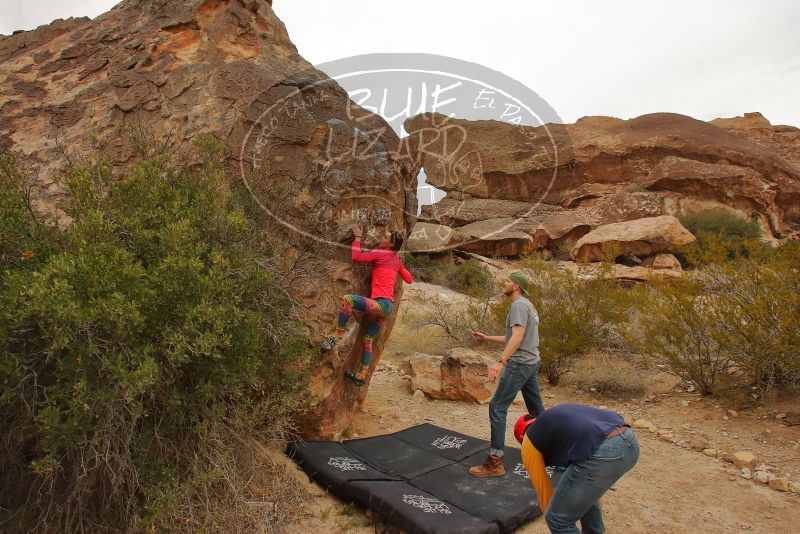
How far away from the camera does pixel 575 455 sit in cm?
213

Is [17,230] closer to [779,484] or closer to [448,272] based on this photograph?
[779,484]

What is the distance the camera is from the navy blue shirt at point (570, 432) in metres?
2.12

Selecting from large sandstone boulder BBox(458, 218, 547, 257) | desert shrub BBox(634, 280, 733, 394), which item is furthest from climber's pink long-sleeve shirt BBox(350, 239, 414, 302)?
large sandstone boulder BBox(458, 218, 547, 257)

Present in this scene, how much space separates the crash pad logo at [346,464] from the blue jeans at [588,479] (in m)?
1.80

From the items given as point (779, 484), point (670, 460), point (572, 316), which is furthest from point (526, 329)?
point (572, 316)

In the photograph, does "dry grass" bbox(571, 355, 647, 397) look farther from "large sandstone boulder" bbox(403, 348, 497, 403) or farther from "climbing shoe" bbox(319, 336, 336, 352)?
"climbing shoe" bbox(319, 336, 336, 352)

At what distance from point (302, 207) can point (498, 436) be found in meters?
2.46

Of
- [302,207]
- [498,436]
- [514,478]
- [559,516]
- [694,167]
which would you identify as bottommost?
[514,478]

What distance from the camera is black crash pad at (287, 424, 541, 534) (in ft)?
9.99

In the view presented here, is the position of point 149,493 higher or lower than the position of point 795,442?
higher

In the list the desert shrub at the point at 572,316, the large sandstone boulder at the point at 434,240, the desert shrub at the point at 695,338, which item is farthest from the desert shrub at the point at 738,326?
the large sandstone boulder at the point at 434,240

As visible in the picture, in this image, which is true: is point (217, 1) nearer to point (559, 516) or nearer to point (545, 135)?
point (559, 516)

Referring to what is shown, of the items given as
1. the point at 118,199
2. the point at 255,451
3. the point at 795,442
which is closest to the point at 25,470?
the point at 255,451

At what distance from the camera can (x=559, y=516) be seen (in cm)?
222
